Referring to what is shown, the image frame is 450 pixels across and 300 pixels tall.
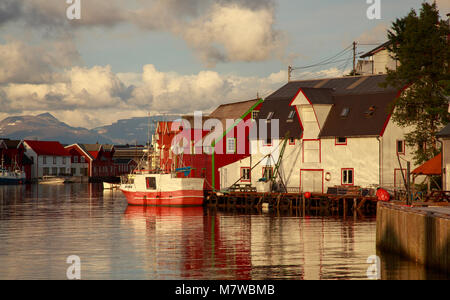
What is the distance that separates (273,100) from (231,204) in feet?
48.8

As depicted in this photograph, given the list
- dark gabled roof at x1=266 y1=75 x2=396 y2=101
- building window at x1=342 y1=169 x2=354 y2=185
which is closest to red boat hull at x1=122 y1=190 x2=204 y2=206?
building window at x1=342 y1=169 x2=354 y2=185

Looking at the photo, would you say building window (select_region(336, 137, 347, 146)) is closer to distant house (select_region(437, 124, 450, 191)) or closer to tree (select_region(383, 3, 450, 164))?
tree (select_region(383, 3, 450, 164))

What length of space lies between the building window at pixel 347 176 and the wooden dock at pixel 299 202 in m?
3.43

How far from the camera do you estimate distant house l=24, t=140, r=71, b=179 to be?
575 feet

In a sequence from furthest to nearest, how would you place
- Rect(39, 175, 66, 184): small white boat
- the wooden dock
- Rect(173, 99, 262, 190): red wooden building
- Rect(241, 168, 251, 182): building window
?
Rect(39, 175, 66, 184): small white boat
Rect(173, 99, 262, 190): red wooden building
Rect(241, 168, 251, 182): building window
the wooden dock

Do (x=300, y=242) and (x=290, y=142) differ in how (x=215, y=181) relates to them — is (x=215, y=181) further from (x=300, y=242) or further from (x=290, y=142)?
(x=300, y=242)

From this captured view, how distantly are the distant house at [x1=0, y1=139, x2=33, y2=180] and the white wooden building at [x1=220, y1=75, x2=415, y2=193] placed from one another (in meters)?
102

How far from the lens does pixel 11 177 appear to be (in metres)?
155

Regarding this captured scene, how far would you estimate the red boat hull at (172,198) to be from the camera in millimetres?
72500

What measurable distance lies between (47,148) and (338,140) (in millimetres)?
128116

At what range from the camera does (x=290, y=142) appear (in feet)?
243

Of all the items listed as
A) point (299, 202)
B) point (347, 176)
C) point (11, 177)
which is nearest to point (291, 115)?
point (347, 176)

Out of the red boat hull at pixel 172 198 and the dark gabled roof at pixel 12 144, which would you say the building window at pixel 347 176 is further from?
the dark gabled roof at pixel 12 144
